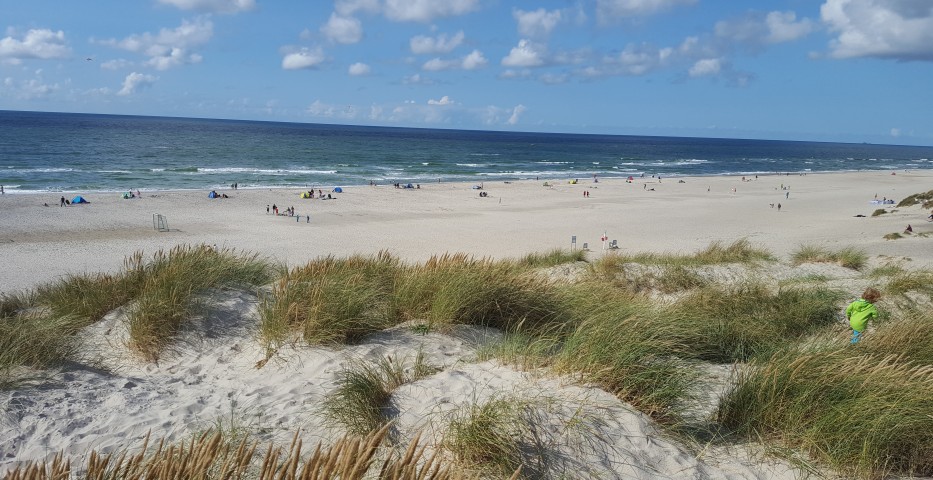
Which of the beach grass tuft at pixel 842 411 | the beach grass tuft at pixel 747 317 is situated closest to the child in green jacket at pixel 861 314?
the beach grass tuft at pixel 747 317

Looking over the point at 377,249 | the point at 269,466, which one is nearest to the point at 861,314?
the point at 269,466

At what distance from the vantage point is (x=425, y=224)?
90.3 ft

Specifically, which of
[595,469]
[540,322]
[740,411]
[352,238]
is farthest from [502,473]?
[352,238]

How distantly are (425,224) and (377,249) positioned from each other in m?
6.91

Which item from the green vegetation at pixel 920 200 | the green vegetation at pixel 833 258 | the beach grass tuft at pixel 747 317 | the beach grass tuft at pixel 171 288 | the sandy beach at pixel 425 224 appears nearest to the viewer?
the beach grass tuft at pixel 171 288

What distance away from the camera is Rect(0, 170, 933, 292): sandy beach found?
19.6 meters

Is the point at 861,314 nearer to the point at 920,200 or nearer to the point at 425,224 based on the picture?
the point at 425,224

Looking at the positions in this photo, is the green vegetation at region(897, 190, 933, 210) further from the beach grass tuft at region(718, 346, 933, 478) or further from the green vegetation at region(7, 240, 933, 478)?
the beach grass tuft at region(718, 346, 933, 478)

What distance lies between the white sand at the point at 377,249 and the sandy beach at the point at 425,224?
0.43 ft

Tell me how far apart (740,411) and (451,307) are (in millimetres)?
2668

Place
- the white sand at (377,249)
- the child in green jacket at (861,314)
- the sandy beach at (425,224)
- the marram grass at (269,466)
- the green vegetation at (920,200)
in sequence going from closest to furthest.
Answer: the marram grass at (269,466) → the white sand at (377,249) → the child in green jacket at (861,314) → the sandy beach at (425,224) → the green vegetation at (920,200)

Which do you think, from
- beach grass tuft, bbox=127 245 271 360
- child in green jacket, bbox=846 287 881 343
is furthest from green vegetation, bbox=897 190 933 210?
beach grass tuft, bbox=127 245 271 360

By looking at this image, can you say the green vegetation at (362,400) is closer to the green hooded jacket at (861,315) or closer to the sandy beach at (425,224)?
the green hooded jacket at (861,315)

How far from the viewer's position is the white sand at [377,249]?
3.58 meters
